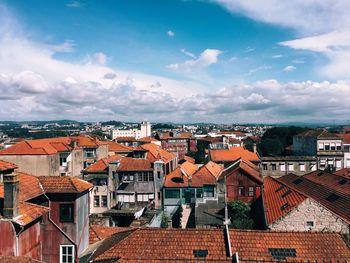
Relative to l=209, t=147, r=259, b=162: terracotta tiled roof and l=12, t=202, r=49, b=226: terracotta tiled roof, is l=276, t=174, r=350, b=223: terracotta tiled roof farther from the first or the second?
l=12, t=202, r=49, b=226: terracotta tiled roof

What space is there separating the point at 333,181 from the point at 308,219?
18.3 metres

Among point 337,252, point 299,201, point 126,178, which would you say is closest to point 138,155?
point 126,178

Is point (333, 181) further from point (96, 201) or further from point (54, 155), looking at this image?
point (54, 155)

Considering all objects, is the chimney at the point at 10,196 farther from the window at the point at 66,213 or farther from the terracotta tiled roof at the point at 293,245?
the terracotta tiled roof at the point at 293,245

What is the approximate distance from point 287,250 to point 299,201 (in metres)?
8.88

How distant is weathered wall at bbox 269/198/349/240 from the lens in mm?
26188

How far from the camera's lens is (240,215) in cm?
3688

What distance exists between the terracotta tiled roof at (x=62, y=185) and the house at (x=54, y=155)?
96.6 ft

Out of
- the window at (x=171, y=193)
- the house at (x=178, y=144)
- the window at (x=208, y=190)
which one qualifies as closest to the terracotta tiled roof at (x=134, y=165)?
the window at (x=171, y=193)

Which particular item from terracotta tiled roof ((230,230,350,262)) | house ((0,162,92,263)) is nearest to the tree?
terracotta tiled roof ((230,230,350,262))

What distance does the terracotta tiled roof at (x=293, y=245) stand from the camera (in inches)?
744

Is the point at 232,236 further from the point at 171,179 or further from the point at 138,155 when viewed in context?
the point at 138,155

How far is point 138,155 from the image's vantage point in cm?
4772

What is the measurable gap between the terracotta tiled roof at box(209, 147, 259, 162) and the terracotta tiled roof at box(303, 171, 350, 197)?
13.9m
